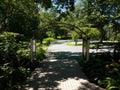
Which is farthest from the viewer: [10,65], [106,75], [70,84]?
[10,65]

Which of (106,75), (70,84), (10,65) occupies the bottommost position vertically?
(70,84)

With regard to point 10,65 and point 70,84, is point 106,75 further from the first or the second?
point 10,65

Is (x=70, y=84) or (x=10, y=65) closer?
(x=70, y=84)

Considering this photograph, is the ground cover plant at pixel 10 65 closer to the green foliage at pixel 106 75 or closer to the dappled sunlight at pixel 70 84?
the dappled sunlight at pixel 70 84

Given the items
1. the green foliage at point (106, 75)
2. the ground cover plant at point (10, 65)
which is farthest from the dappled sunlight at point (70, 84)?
the ground cover plant at point (10, 65)

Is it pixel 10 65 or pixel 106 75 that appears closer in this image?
pixel 106 75

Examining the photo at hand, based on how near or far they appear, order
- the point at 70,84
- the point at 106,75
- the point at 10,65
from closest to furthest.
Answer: the point at 70,84
the point at 106,75
the point at 10,65

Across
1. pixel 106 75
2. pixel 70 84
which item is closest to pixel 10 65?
pixel 70 84

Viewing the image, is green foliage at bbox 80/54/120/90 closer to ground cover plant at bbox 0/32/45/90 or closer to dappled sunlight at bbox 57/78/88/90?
dappled sunlight at bbox 57/78/88/90

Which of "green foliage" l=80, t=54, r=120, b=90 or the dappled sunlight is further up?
"green foliage" l=80, t=54, r=120, b=90

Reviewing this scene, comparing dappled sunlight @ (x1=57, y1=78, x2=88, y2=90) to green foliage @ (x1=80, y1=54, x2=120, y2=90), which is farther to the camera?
dappled sunlight @ (x1=57, y1=78, x2=88, y2=90)

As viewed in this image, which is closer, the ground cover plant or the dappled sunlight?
the ground cover plant

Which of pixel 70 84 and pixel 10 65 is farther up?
pixel 10 65

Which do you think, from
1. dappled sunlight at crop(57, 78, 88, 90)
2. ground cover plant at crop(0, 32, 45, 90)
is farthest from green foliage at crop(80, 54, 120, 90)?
ground cover plant at crop(0, 32, 45, 90)
